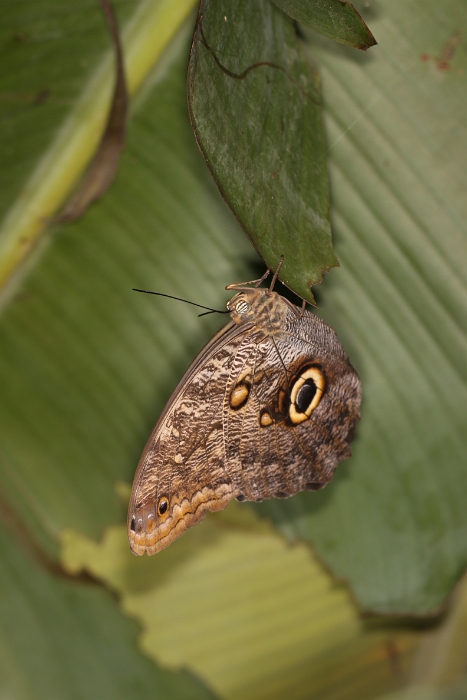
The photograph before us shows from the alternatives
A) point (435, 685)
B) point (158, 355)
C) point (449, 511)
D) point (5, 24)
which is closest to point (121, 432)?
point (158, 355)

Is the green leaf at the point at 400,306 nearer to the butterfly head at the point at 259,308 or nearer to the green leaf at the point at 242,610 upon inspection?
the green leaf at the point at 242,610

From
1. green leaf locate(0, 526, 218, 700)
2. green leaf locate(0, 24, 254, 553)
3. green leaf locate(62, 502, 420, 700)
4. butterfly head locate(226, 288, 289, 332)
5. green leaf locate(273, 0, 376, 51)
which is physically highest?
green leaf locate(273, 0, 376, 51)

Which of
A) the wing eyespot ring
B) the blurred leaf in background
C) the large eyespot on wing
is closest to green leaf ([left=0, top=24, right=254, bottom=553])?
the blurred leaf in background

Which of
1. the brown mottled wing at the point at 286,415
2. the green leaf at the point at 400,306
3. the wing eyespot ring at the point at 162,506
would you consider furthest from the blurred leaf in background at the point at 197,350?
the wing eyespot ring at the point at 162,506

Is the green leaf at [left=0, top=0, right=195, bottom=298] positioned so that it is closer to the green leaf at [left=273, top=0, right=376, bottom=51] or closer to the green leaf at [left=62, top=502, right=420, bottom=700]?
the green leaf at [left=273, top=0, right=376, bottom=51]

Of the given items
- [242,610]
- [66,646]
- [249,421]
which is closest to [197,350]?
[249,421]

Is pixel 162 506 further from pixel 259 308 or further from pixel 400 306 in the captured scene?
pixel 400 306

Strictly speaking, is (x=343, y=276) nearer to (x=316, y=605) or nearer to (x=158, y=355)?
(x=158, y=355)

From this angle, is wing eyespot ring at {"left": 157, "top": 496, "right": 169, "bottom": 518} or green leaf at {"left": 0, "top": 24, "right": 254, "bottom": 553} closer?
wing eyespot ring at {"left": 157, "top": 496, "right": 169, "bottom": 518}
